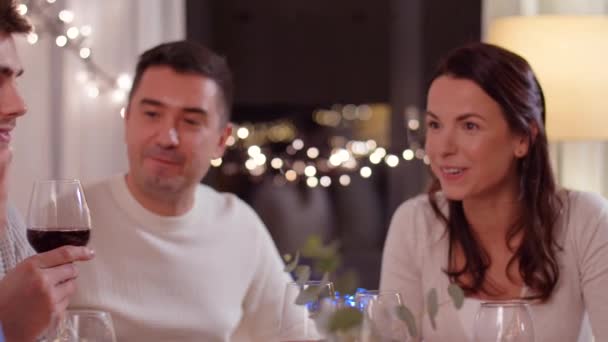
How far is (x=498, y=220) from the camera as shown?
2541 millimetres

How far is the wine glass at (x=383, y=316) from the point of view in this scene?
1.34 metres

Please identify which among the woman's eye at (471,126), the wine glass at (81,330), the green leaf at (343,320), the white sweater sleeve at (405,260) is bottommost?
the white sweater sleeve at (405,260)

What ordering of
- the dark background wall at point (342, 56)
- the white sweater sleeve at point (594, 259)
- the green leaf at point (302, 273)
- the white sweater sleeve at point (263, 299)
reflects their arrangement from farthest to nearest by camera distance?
1. the dark background wall at point (342, 56)
2. the white sweater sleeve at point (263, 299)
3. the white sweater sleeve at point (594, 259)
4. the green leaf at point (302, 273)

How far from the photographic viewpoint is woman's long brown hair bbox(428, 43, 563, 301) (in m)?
2.43

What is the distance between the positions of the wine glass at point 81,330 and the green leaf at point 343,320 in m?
0.44

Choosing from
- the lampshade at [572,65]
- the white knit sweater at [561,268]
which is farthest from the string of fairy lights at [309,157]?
the white knit sweater at [561,268]

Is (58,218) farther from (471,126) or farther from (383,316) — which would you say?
(471,126)

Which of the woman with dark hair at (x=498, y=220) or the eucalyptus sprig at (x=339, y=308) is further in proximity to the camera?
the woman with dark hair at (x=498, y=220)

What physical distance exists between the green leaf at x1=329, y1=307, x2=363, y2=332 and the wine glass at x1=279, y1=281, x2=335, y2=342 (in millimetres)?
230

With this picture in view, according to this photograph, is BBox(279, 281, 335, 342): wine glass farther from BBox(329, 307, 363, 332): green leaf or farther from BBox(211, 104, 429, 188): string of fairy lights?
BBox(211, 104, 429, 188): string of fairy lights

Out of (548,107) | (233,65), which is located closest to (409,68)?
(233,65)

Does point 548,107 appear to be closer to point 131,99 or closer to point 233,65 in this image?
point 131,99

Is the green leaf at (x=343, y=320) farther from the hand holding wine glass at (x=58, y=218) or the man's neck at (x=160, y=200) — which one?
the man's neck at (x=160, y=200)

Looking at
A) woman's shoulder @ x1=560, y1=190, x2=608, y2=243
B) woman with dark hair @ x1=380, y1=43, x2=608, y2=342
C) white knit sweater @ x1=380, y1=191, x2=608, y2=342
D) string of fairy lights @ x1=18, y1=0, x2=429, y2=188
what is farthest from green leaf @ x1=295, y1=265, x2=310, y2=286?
string of fairy lights @ x1=18, y1=0, x2=429, y2=188
